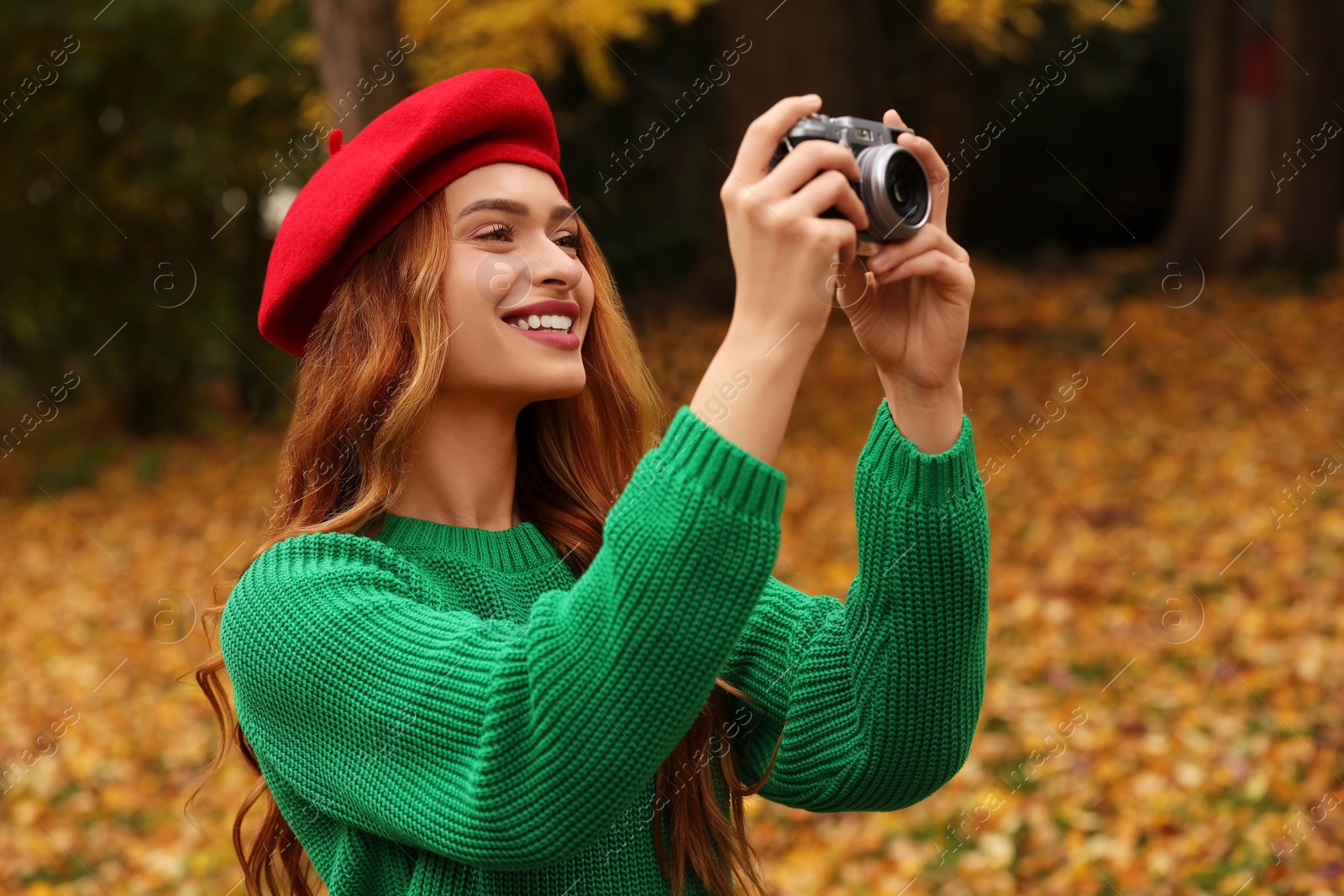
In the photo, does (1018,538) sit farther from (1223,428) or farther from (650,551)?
(650,551)

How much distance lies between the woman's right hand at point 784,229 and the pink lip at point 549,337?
0.45 meters

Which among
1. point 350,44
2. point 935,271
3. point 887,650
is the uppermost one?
point 935,271

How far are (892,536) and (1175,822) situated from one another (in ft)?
9.93

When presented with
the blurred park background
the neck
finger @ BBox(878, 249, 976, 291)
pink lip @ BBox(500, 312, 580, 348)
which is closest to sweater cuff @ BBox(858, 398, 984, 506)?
finger @ BBox(878, 249, 976, 291)

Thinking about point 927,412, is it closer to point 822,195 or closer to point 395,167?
point 822,195

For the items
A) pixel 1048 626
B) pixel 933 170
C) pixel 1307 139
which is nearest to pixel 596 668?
pixel 933 170

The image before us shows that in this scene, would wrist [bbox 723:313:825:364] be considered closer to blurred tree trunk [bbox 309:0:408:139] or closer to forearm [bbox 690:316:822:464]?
forearm [bbox 690:316:822:464]

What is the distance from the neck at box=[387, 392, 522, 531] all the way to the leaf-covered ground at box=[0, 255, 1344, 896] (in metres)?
0.34

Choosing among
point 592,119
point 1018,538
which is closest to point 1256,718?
point 1018,538

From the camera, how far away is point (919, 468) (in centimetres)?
150

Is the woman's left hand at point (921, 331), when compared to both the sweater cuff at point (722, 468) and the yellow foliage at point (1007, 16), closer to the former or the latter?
the sweater cuff at point (722, 468)

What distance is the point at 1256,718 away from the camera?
4.47 meters

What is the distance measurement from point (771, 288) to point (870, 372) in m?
8.48

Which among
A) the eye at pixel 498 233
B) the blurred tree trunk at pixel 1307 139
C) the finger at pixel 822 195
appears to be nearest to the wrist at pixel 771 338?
the finger at pixel 822 195
